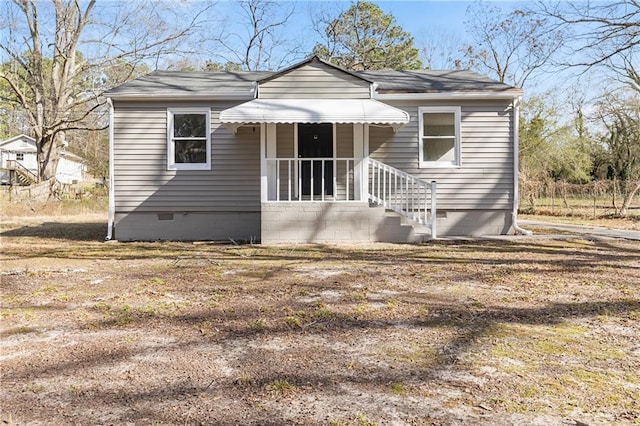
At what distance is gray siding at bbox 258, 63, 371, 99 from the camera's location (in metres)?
10.5

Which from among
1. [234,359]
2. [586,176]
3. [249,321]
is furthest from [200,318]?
[586,176]

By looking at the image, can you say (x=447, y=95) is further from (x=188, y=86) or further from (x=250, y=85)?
(x=188, y=86)

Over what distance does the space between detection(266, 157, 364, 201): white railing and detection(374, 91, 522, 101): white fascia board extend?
5.55 feet

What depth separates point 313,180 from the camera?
11.2 m

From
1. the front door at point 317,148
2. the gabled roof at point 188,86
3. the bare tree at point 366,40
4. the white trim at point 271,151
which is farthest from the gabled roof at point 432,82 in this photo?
the bare tree at point 366,40

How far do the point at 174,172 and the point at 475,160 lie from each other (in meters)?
6.95

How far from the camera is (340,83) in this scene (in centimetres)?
1057

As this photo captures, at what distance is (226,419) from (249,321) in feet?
6.20

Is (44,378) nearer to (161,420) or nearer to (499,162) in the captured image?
(161,420)

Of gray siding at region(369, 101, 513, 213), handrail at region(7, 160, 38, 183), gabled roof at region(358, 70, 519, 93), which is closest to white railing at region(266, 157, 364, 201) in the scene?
gray siding at region(369, 101, 513, 213)

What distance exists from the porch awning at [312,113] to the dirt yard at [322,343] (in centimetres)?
325

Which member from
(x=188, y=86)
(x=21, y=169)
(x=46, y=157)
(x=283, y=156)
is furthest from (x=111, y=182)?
(x=21, y=169)

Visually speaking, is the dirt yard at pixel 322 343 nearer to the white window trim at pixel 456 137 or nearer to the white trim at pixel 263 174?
the white trim at pixel 263 174

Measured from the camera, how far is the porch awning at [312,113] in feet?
31.1
